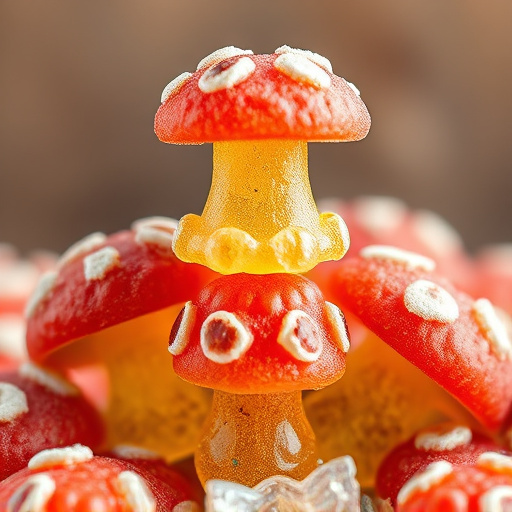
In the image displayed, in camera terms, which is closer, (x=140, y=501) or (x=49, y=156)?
(x=140, y=501)

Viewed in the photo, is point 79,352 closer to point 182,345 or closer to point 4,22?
point 182,345

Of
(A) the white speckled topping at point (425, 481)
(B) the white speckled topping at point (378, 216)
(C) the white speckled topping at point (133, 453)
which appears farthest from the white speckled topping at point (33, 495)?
(B) the white speckled topping at point (378, 216)

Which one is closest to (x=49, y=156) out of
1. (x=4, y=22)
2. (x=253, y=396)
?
(x=4, y=22)

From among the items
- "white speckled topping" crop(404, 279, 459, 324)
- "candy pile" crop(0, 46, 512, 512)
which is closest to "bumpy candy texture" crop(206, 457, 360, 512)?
"candy pile" crop(0, 46, 512, 512)

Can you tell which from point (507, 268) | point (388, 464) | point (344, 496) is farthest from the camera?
point (507, 268)

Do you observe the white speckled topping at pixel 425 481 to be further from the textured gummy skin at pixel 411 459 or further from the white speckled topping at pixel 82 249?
the white speckled topping at pixel 82 249

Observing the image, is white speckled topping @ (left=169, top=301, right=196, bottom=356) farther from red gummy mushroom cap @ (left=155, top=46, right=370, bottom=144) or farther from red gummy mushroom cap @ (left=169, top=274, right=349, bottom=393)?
red gummy mushroom cap @ (left=155, top=46, right=370, bottom=144)
